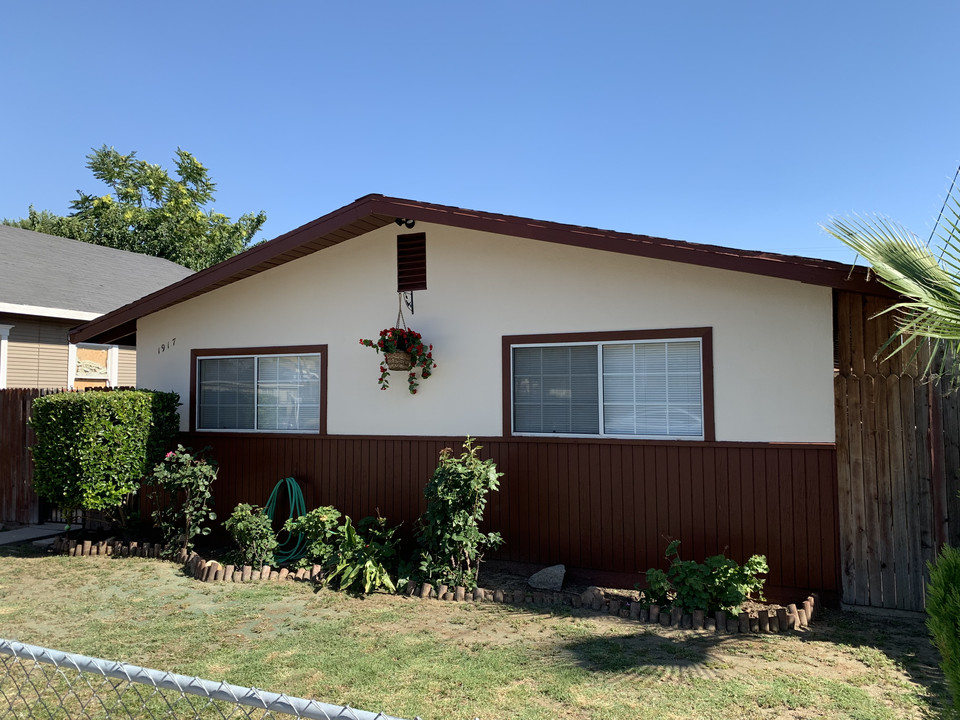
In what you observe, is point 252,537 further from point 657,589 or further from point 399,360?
point 657,589

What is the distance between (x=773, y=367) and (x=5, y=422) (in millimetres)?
9905

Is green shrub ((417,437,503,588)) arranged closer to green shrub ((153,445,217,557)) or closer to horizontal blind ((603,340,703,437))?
horizontal blind ((603,340,703,437))

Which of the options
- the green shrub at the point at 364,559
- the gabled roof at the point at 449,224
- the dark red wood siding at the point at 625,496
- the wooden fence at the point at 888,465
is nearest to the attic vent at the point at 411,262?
the gabled roof at the point at 449,224

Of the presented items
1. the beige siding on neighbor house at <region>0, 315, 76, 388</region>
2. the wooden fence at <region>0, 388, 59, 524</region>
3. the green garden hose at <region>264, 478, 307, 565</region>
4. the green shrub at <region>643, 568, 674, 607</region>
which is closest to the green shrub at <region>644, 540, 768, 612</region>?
the green shrub at <region>643, 568, 674, 607</region>

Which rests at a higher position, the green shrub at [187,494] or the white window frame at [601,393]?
the white window frame at [601,393]

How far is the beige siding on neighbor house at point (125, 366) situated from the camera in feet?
42.5

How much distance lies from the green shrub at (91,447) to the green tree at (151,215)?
21.7m

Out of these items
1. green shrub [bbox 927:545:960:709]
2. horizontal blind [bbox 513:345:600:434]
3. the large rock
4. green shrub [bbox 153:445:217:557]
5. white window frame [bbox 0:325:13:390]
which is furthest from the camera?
white window frame [bbox 0:325:13:390]

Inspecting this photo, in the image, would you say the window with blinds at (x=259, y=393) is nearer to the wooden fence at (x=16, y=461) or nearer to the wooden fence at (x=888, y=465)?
the wooden fence at (x=16, y=461)

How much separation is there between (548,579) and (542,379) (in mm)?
1959

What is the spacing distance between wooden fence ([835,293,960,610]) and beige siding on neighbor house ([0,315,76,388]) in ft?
38.7

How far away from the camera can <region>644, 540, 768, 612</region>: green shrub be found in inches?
206

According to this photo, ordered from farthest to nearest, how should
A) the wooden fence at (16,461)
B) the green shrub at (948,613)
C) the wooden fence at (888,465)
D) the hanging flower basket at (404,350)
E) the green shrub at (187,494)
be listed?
the wooden fence at (16,461) < the green shrub at (187,494) < the hanging flower basket at (404,350) < the wooden fence at (888,465) < the green shrub at (948,613)

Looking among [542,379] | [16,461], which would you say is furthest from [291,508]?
[16,461]
